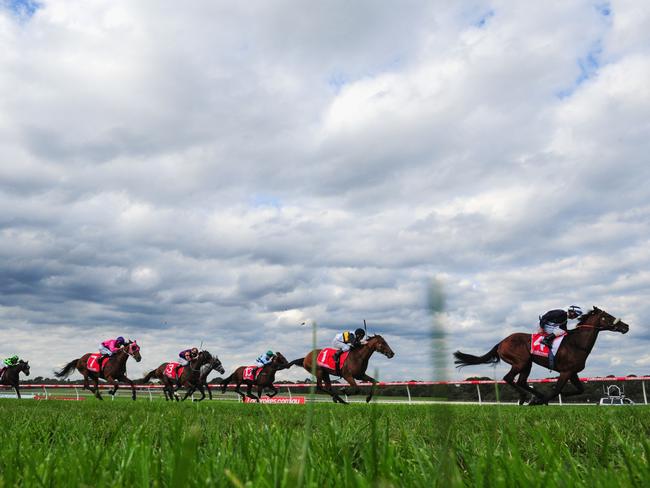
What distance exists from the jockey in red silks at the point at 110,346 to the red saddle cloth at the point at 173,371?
12.8 ft

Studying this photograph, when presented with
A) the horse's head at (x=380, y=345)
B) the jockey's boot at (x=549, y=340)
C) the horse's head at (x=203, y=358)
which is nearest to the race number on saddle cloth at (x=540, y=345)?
the jockey's boot at (x=549, y=340)

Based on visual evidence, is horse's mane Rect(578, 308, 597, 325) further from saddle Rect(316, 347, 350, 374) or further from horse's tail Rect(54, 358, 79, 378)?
horse's tail Rect(54, 358, 79, 378)

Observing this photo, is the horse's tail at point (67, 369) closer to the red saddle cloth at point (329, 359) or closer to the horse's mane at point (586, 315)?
the red saddle cloth at point (329, 359)

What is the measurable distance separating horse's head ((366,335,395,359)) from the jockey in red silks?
10.9m

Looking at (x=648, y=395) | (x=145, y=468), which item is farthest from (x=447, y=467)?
(x=648, y=395)

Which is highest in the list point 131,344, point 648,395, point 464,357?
point 131,344

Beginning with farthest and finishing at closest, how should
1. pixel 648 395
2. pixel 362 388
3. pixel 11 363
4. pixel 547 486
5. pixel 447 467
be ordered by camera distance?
pixel 362 388 < pixel 11 363 < pixel 648 395 < pixel 547 486 < pixel 447 467

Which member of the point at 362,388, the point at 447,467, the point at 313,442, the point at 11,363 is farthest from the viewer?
the point at 362,388

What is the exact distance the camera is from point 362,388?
3359 cm

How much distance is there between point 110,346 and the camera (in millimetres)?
23578

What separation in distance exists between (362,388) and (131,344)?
15.3 meters

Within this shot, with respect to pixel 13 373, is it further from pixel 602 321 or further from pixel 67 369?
pixel 602 321

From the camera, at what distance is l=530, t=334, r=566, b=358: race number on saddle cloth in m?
14.7

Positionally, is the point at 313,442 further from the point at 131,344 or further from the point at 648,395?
the point at 648,395
